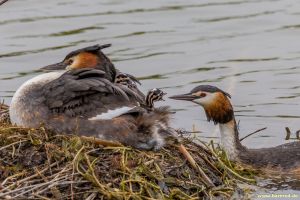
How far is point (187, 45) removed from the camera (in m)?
13.2

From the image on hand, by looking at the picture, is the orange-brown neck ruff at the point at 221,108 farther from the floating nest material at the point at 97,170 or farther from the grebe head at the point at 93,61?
the floating nest material at the point at 97,170

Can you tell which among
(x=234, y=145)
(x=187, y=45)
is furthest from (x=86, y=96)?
(x=187, y=45)

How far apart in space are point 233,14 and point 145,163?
7.57 meters

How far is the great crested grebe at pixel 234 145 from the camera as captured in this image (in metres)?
9.05

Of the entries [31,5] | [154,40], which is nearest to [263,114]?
[154,40]

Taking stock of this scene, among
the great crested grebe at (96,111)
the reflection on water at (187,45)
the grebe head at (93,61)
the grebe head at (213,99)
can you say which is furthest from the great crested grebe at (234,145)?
the great crested grebe at (96,111)

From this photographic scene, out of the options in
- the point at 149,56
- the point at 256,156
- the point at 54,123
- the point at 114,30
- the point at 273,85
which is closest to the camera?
the point at 54,123

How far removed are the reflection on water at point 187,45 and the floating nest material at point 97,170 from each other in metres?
2.60

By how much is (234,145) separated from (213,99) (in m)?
0.49

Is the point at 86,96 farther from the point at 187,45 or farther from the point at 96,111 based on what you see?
the point at 187,45

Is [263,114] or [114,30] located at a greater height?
[114,30]

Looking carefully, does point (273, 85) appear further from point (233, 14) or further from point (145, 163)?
point (145, 163)

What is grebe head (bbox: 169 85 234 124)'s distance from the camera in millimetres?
9312

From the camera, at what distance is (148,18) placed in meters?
14.5
